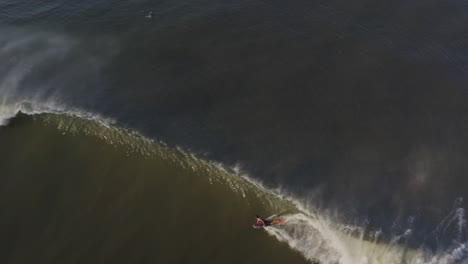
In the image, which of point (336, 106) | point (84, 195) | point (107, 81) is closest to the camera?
point (84, 195)

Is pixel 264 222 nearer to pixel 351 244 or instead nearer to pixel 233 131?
pixel 351 244

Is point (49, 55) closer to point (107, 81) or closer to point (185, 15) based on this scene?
point (107, 81)

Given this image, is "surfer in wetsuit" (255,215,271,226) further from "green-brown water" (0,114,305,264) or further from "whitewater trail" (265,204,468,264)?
"green-brown water" (0,114,305,264)

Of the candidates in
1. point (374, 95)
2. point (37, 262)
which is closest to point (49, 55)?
point (37, 262)

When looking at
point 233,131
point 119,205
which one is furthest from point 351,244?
point 119,205

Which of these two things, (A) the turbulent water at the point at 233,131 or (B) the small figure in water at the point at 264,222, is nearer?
(B) the small figure in water at the point at 264,222

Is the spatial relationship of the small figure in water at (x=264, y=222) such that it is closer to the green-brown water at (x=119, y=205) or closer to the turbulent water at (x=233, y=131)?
the turbulent water at (x=233, y=131)

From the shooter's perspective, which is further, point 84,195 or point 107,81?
point 107,81

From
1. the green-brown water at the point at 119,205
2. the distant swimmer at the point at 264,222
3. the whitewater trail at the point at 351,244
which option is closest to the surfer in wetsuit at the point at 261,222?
the distant swimmer at the point at 264,222
